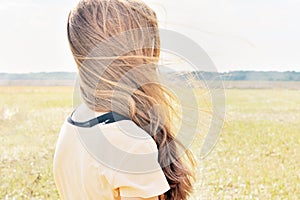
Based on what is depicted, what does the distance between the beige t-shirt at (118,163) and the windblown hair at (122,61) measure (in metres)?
0.04

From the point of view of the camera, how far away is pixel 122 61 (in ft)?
2.40

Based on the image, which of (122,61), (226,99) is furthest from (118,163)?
(226,99)

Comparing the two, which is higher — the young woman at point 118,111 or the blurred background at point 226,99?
the young woman at point 118,111

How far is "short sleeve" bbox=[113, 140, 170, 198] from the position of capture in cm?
69

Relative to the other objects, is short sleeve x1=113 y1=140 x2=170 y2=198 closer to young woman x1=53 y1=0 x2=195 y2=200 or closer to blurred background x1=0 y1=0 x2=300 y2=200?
young woman x1=53 y1=0 x2=195 y2=200

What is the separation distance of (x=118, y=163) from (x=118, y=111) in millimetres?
83

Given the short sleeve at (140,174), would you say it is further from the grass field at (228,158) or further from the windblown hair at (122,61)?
the grass field at (228,158)

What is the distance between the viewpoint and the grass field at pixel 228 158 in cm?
260

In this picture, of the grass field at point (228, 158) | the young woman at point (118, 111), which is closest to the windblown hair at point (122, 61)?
the young woman at point (118, 111)

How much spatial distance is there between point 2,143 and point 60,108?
342 centimetres

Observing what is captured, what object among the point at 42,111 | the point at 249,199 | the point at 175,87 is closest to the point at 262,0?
the point at 42,111

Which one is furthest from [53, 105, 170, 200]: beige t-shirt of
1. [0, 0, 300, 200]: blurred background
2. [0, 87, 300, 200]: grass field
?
[0, 87, 300, 200]: grass field

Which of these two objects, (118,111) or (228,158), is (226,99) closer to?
(118,111)

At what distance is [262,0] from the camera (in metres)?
6.29
